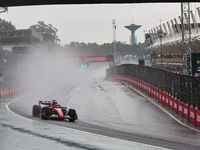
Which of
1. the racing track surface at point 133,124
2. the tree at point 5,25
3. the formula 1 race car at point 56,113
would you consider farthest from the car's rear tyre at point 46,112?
the tree at point 5,25

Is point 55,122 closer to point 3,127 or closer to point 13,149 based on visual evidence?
point 3,127

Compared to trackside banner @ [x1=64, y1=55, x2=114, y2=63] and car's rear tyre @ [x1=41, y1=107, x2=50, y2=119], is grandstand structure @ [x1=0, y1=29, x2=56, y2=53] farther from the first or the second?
car's rear tyre @ [x1=41, y1=107, x2=50, y2=119]

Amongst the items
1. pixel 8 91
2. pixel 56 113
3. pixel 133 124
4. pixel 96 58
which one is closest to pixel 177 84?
pixel 133 124

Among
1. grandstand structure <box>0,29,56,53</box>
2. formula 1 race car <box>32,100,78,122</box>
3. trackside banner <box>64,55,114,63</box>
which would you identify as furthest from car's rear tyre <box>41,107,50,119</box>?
trackside banner <box>64,55,114,63</box>

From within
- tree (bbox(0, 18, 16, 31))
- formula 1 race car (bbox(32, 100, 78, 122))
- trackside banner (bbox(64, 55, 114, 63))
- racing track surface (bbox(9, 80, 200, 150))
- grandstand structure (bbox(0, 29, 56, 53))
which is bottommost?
racing track surface (bbox(9, 80, 200, 150))

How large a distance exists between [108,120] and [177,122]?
3719 millimetres

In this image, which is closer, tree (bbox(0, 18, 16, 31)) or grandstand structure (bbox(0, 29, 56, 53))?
grandstand structure (bbox(0, 29, 56, 53))

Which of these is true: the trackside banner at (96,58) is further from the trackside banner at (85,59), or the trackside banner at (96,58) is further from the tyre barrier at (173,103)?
A: the tyre barrier at (173,103)

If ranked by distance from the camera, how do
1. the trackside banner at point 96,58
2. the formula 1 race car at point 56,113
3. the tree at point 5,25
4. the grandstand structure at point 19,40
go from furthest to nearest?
the tree at point 5,25, the trackside banner at point 96,58, the grandstand structure at point 19,40, the formula 1 race car at point 56,113

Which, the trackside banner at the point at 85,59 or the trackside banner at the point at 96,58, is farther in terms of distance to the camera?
the trackside banner at the point at 85,59

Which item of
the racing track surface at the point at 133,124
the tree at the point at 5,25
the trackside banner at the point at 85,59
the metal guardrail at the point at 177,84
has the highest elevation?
the tree at the point at 5,25

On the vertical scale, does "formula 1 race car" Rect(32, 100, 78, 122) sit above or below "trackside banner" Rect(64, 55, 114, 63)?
below

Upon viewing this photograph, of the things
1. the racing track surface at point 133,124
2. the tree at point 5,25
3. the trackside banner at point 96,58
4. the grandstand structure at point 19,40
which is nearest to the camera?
the racing track surface at point 133,124

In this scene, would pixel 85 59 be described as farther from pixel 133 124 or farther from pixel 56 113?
pixel 133 124
